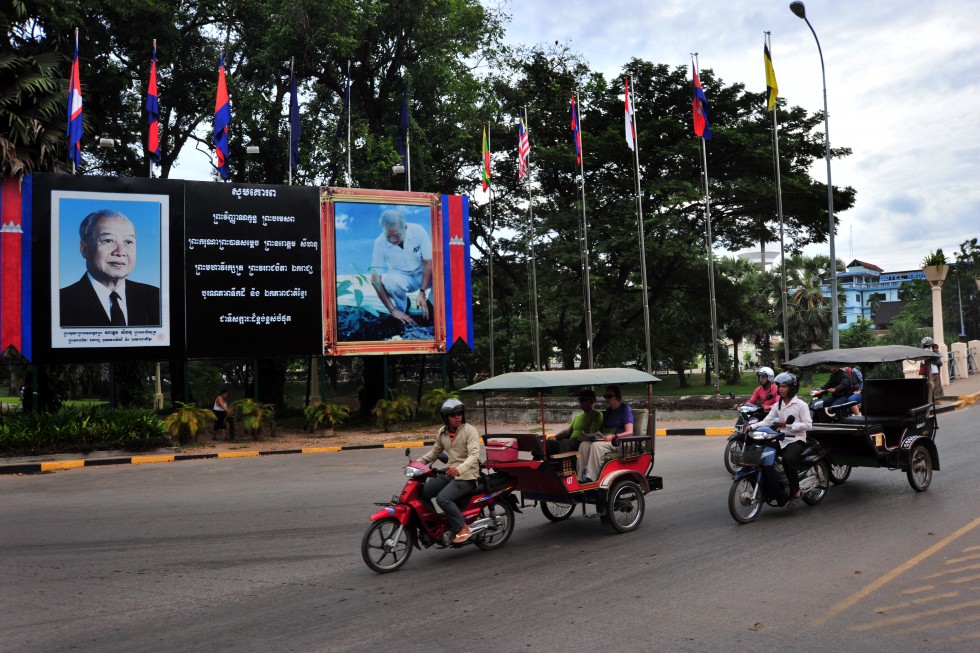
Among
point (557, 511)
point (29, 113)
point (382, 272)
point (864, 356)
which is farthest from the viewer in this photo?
point (382, 272)

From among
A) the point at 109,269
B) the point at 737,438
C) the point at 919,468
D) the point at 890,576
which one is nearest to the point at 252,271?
the point at 109,269

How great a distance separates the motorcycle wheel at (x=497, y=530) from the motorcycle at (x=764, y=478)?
2.45 meters

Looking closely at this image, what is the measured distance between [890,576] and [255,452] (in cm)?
1602

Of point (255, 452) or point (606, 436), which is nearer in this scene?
point (606, 436)

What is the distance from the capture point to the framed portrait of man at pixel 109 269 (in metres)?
20.1

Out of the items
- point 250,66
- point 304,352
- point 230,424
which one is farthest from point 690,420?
point 250,66

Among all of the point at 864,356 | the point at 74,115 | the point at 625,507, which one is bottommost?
the point at 625,507

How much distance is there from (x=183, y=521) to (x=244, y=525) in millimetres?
981

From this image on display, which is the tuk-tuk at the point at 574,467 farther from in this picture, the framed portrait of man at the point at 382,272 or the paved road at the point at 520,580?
the framed portrait of man at the point at 382,272

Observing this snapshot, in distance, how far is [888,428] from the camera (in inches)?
413

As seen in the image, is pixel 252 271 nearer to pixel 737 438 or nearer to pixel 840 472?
pixel 737 438

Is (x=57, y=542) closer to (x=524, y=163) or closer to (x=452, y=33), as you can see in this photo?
(x=524, y=163)

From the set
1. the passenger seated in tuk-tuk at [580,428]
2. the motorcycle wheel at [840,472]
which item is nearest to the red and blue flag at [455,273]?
the motorcycle wheel at [840,472]

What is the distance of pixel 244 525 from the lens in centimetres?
945
